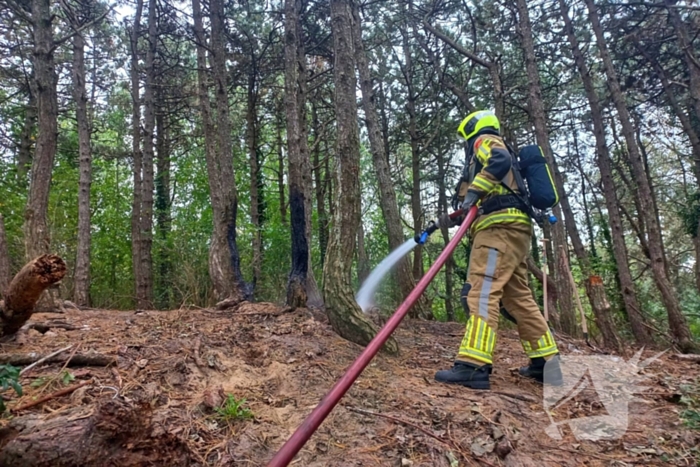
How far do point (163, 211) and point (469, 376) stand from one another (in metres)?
11.8

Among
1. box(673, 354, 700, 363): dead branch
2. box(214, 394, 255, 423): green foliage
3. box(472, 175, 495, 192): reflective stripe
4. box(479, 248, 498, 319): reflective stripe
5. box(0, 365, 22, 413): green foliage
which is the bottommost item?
box(673, 354, 700, 363): dead branch

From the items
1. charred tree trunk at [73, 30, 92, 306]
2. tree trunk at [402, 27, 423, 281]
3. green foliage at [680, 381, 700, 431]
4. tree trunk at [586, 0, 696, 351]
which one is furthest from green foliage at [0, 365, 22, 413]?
tree trunk at [402, 27, 423, 281]

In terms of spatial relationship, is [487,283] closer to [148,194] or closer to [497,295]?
[497,295]

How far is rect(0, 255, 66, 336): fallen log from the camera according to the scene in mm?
2512

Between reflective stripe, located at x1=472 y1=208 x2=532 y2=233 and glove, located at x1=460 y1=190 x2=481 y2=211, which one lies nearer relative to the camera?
glove, located at x1=460 y1=190 x2=481 y2=211

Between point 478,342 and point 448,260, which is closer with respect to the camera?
point 478,342

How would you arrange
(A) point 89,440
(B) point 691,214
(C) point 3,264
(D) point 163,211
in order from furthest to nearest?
(D) point 163,211 → (B) point 691,214 → (C) point 3,264 → (A) point 89,440

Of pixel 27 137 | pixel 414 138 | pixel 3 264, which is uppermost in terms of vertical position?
pixel 27 137

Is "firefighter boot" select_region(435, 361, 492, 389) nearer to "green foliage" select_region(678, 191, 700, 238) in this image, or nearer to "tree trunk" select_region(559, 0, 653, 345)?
"tree trunk" select_region(559, 0, 653, 345)

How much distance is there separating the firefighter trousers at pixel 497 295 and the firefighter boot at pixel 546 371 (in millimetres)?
70

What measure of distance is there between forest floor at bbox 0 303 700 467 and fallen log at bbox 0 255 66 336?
0.71 feet

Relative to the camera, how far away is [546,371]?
12.4 feet

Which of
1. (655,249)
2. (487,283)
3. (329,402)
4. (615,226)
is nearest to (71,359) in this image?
(329,402)

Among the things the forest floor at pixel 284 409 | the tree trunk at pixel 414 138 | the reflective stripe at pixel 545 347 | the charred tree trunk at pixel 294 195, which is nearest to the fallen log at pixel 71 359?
the forest floor at pixel 284 409
